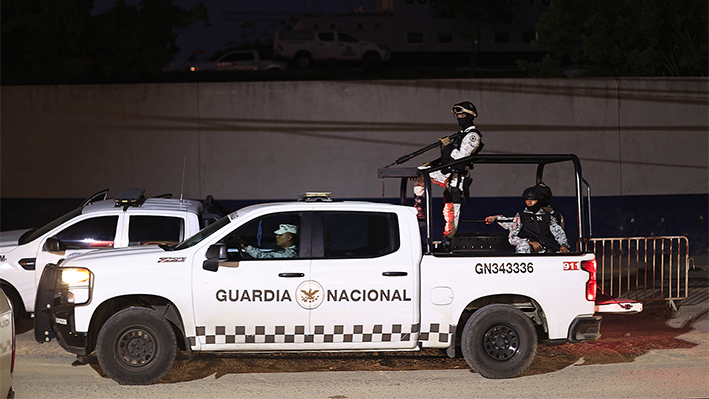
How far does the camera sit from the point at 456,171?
7.68 metres

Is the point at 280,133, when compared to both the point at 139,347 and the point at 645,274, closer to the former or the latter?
the point at 645,274

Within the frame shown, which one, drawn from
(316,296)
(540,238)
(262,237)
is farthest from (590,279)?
(262,237)

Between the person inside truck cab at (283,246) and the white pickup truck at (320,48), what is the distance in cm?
2100

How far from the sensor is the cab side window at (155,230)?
8.02 meters

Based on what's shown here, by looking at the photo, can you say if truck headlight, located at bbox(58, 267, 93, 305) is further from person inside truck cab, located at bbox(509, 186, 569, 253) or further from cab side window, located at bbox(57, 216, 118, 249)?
person inside truck cab, located at bbox(509, 186, 569, 253)

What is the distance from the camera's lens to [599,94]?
13.9m

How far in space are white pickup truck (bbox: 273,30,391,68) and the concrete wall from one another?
1346 centimetres

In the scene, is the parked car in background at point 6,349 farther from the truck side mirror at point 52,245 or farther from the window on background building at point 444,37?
the window on background building at point 444,37

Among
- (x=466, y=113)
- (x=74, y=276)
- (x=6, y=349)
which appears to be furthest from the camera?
(x=466, y=113)

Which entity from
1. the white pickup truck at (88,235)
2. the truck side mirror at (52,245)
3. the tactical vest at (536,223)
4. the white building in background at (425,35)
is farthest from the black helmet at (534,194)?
the white building in background at (425,35)

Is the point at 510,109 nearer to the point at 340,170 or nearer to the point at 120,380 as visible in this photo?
the point at 340,170

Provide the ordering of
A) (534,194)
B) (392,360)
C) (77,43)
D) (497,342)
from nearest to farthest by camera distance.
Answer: (497,342) < (392,360) < (534,194) < (77,43)

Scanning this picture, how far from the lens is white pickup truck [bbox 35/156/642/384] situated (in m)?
5.99

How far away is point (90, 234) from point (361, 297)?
3820 millimetres
